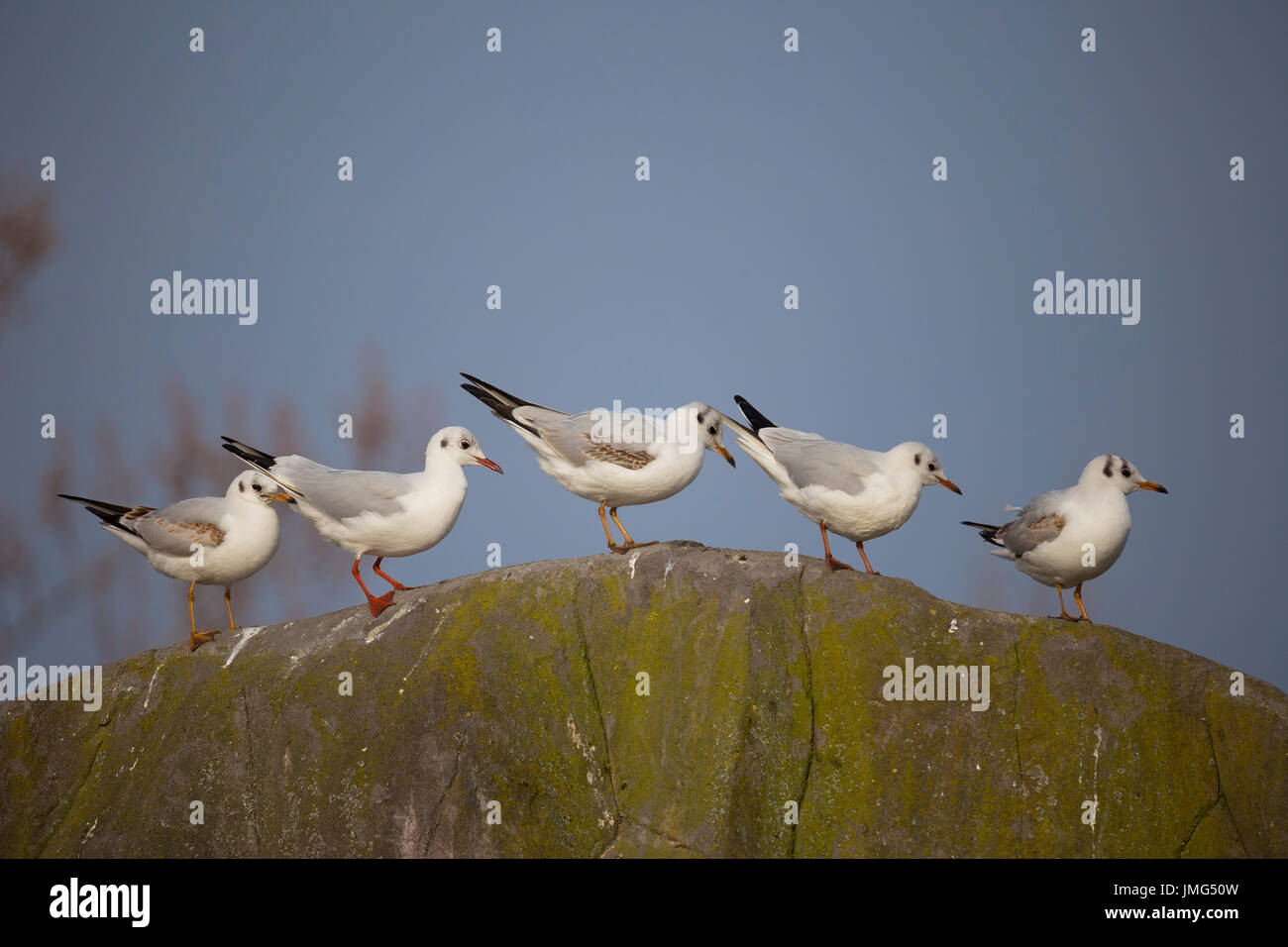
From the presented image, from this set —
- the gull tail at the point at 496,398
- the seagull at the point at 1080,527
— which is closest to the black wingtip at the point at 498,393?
the gull tail at the point at 496,398

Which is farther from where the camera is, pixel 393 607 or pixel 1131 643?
pixel 393 607

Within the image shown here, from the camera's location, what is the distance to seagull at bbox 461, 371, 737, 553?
11391 mm

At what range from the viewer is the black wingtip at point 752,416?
1221 cm

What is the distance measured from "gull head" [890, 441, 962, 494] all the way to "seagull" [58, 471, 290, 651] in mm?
5625

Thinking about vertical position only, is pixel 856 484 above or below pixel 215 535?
above

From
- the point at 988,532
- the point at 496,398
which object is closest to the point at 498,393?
the point at 496,398

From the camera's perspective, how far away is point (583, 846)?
1053cm

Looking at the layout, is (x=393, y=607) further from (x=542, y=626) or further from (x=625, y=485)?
(x=625, y=485)

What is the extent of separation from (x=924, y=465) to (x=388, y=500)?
4.70 metres

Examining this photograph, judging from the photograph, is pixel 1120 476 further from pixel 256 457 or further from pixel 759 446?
pixel 256 457

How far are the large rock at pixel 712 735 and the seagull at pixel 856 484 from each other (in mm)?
466

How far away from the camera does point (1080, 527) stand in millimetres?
11047

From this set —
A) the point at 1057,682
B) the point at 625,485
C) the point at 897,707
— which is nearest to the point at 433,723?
the point at 625,485

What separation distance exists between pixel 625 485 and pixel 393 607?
7.78ft
